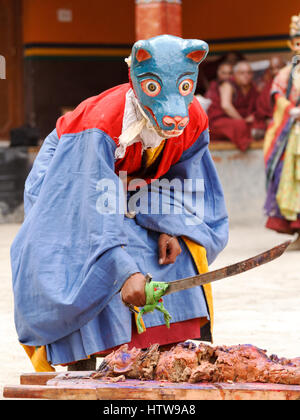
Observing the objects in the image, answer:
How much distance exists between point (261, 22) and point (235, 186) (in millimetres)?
3138

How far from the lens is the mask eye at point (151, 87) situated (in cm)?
360

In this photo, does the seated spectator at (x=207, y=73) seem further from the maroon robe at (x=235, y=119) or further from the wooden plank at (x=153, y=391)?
the wooden plank at (x=153, y=391)

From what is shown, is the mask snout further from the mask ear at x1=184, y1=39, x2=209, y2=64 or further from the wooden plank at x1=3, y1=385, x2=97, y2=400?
the wooden plank at x1=3, y1=385, x2=97, y2=400

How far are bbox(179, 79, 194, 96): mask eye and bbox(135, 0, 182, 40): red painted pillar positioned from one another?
6209mm

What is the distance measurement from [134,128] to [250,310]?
2714 mm

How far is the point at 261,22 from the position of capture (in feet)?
44.7

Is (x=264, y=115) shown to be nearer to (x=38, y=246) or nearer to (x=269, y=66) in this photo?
(x=269, y=66)

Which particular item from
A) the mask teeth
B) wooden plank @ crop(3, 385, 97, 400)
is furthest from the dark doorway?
wooden plank @ crop(3, 385, 97, 400)

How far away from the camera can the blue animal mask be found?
3.57m

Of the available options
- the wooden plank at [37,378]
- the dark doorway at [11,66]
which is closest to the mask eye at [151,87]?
the wooden plank at [37,378]

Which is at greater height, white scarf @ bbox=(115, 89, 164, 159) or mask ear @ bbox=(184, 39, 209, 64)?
mask ear @ bbox=(184, 39, 209, 64)

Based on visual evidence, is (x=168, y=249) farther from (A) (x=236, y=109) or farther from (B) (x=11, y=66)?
(B) (x=11, y=66)

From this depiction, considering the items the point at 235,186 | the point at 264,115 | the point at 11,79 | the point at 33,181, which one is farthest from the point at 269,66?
the point at 33,181

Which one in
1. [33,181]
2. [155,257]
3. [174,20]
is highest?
[174,20]
